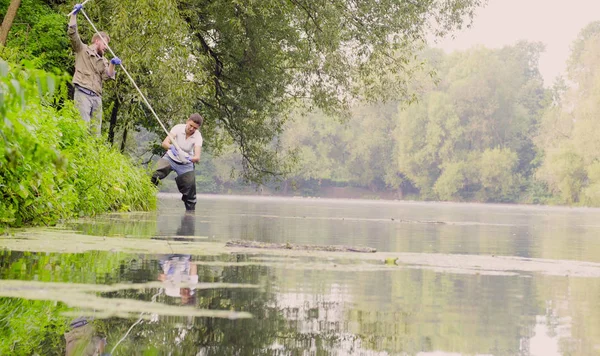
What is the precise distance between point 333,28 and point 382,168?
94.0 m

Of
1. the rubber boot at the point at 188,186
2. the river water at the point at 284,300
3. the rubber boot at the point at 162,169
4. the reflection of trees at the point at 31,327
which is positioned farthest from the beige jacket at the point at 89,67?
the reflection of trees at the point at 31,327

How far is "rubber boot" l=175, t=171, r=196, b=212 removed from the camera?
16719mm

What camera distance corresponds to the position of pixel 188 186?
1709 cm

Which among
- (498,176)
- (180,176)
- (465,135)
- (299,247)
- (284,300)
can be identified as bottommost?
(498,176)

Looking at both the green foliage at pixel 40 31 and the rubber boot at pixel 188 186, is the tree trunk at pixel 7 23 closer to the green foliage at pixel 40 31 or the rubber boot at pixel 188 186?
the green foliage at pixel 40 31

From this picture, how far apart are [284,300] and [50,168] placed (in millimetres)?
5182

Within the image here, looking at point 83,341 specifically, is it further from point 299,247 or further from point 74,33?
point 74,33

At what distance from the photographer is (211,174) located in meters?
104

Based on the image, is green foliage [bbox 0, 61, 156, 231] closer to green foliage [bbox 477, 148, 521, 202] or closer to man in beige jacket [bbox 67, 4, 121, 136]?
man in beige jacket [bbox 67, 4, 121, 136]

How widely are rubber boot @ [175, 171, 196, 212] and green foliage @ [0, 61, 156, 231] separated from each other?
0.78 metres

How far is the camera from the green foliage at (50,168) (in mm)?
4363

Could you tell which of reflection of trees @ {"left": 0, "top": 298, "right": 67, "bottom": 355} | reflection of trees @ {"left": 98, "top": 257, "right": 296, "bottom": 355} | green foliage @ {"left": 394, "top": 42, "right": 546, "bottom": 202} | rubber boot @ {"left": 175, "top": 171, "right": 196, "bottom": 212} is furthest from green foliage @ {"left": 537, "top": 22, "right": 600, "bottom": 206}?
reflection of trees @ {"left": 0, "top": 298, "right": 67, "bottom": 355}

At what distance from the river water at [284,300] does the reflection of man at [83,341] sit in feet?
0.11

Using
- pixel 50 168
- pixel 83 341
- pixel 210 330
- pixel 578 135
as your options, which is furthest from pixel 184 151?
pixel 578 135
